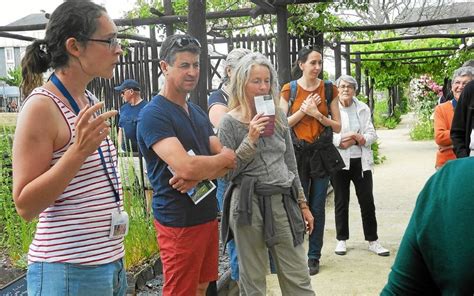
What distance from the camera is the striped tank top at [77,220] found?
188 centimetres

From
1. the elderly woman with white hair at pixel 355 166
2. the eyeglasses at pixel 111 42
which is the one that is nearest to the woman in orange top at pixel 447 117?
the elderly woman with white hair at pixel 355 166

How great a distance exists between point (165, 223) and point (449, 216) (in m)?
2.01

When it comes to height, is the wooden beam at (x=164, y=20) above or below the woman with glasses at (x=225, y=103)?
above

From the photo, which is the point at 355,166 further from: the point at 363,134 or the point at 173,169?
the point at 173,169

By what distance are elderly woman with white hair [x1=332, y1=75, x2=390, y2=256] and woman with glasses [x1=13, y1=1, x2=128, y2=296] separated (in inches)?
141

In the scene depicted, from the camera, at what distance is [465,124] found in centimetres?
409

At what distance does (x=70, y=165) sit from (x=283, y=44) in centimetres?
450

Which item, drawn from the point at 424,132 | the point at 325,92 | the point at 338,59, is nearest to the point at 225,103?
the point at 325,92

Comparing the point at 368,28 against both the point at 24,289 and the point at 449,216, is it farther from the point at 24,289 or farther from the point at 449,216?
the point at 449,216

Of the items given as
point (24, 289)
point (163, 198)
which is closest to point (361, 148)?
point (163, 198)

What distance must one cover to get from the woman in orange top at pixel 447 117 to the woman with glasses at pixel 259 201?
7.24 ft

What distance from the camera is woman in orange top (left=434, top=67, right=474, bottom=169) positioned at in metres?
4.88

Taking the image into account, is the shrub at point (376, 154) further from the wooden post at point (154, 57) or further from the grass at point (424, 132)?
the grass at point (424, 132)

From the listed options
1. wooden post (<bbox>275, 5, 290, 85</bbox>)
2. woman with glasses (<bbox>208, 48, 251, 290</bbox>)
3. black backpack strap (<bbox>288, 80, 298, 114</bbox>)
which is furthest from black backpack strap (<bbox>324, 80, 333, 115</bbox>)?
wooden post (<bbox>275, 5, 290, 85</bbox>)
